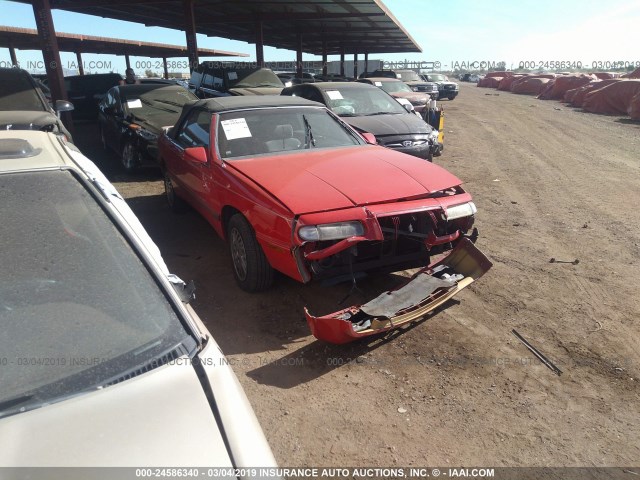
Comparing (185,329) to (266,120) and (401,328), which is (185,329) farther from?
(266,120)

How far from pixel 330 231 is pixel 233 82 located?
9.68 m

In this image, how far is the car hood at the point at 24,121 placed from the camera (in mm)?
5215

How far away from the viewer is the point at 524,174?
28.6ft

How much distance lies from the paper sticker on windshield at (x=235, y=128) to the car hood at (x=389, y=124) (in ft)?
10.6

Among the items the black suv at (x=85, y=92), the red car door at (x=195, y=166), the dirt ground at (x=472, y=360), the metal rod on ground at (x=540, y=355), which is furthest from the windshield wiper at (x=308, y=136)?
the black suv at (x=85, y=92)

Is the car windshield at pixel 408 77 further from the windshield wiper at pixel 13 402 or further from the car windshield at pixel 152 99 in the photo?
the windshield wiper at pixel 13 402

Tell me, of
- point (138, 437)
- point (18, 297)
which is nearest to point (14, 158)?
point (18, 297)

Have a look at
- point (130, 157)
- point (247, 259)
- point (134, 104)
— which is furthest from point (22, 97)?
point (247, 259)

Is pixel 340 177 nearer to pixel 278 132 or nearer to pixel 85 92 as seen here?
pixel 278 132

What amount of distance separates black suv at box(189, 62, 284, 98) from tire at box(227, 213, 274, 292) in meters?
7.59

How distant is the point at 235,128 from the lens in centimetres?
477

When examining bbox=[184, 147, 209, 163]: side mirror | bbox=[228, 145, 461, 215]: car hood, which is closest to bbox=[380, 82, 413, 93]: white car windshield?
bbox=[228, 145, 461, 215]: car hood

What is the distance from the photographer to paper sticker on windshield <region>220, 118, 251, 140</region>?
4.71 metres

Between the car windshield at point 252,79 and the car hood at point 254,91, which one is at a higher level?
the car windshield at point 252,79
